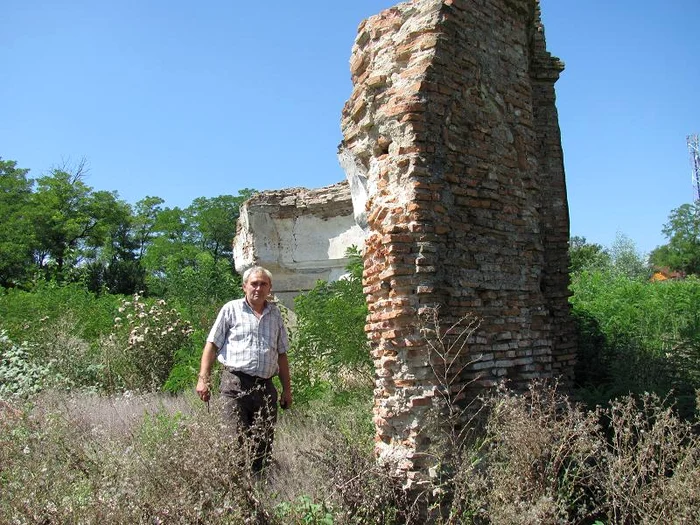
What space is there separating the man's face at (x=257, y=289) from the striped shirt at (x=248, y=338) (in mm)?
74

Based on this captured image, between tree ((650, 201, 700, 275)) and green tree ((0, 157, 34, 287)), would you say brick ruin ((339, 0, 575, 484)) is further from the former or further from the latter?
tree ((650, 201, 700, 275))

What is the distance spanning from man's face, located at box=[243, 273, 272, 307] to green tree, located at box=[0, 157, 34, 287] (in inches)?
1010

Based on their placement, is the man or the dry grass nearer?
the dry grass

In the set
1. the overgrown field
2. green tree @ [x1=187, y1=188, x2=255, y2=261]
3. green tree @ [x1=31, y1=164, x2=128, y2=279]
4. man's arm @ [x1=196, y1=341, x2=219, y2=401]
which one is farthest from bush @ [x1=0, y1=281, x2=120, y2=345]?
green tree @ [x1=187, y1=188, x2=255, y2=261]

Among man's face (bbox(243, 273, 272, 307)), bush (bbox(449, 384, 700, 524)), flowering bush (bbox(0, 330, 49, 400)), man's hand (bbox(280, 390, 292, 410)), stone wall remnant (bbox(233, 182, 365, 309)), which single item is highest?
stone wall remnant (bbox(233, 182, 365, 309))

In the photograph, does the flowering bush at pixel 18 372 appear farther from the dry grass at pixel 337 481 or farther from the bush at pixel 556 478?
the bush at pixel 556 478

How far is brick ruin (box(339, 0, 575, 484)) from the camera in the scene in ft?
14.2

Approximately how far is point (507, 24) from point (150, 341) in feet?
24.6

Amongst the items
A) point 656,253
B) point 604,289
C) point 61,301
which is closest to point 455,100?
point 604,289

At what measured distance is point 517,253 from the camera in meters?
5.09

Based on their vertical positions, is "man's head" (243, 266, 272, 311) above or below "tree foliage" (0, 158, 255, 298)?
below

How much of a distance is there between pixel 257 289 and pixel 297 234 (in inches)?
350

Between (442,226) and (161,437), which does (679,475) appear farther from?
(161,437)

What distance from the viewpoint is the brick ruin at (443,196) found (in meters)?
4.33
